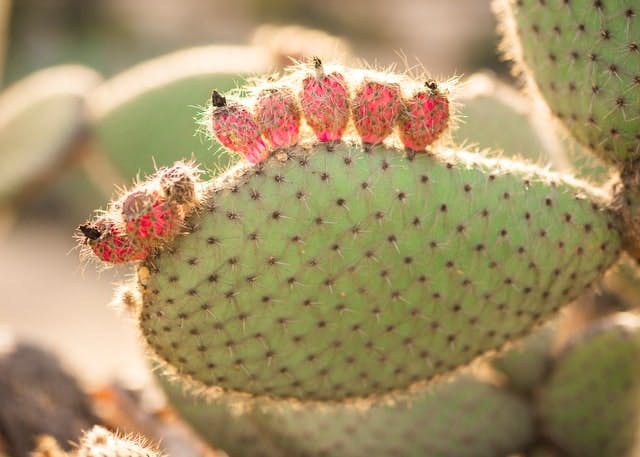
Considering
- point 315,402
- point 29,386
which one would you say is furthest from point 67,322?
point 315,402

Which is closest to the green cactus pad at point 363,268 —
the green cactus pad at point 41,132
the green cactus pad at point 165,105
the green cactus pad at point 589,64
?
the green cactus pad at point 589,64

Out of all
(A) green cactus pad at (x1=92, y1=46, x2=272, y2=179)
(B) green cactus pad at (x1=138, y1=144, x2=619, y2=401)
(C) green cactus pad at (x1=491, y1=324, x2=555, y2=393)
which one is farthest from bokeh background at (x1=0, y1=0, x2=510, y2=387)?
(B) green cactus pad at (x1=138, y1=144, x2=619, y2=401)

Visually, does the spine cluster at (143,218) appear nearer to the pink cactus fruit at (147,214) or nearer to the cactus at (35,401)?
the pink cactus fruit at (147,214)

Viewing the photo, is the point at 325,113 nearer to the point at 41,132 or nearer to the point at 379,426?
the point at 379,426

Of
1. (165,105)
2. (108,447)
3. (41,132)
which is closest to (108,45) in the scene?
(41,132)

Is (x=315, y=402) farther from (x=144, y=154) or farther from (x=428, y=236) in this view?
(x=144, y=154)
